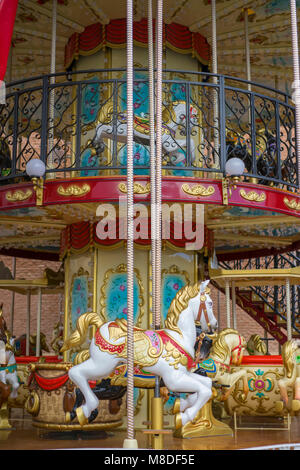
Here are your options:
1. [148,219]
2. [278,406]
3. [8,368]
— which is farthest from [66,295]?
[278,406]

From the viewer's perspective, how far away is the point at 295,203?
31.2ft

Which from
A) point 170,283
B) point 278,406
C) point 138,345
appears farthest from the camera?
point 170,283

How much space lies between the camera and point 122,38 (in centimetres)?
1049

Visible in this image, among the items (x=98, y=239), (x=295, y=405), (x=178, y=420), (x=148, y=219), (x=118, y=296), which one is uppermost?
(x=148, y=219)

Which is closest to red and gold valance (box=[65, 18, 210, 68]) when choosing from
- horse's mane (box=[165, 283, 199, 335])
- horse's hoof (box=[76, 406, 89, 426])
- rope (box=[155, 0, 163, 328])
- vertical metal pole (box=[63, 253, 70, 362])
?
rope (box=[155, 0, 163, 328])

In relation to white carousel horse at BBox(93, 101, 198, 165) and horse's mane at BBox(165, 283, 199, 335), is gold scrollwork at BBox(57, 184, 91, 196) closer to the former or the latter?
white carousel horse at BBox(93, 101, 198, 165)

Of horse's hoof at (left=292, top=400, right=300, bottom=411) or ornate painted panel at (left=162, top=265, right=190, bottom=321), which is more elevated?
ornate painted panel at (left=162, top=265, right=190, bottom=321)

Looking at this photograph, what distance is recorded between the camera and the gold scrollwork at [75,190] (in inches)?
339

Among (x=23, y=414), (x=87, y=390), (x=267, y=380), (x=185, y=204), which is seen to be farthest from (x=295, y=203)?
(x=23, y=414)

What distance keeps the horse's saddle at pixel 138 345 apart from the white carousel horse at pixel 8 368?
194cm

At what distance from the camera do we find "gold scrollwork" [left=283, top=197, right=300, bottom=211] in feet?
30.7

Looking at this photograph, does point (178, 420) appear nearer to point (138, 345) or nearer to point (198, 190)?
point (138, 345)

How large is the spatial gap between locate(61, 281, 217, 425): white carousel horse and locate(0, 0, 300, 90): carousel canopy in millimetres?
4940

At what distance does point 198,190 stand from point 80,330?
2398mm
